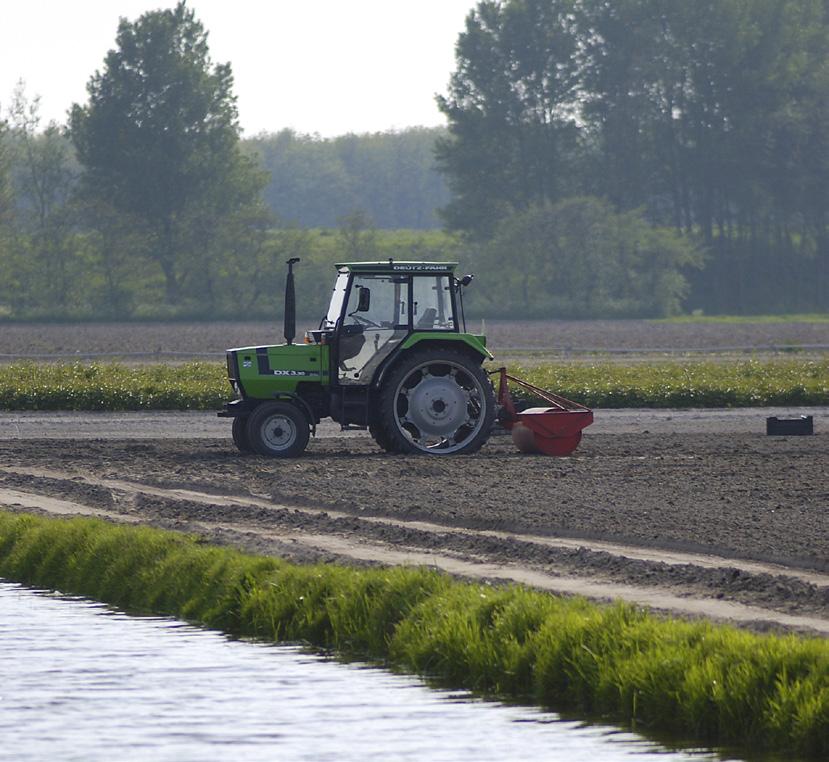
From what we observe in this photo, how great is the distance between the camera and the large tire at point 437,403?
20766 millimetres

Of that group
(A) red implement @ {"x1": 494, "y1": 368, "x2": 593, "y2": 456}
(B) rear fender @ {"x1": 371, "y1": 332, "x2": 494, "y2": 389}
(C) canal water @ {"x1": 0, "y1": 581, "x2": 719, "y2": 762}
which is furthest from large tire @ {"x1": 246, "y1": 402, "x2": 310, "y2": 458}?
(C) canal water @ {"x1": 0, "y1": 581, "x2": 719, "y2": 762}

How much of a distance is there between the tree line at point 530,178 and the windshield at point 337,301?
6314cm

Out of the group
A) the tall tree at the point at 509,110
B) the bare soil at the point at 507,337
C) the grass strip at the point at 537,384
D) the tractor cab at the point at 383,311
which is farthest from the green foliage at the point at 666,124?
the tractor cab at the point at 383,311

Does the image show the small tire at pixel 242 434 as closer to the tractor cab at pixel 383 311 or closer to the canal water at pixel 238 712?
the tractor cab at pixel 383 311

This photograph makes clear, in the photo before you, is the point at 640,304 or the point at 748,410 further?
the point at 640,304

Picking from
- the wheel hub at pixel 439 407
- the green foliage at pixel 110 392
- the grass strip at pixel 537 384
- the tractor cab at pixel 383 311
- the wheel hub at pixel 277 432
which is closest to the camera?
the tractor cab at pixel 383 311

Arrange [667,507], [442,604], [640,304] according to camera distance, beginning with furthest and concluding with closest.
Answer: [640,304]
[667,507]
[442,604]

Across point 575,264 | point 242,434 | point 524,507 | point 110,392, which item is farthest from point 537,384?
point 575,264

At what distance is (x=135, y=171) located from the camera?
92062mm

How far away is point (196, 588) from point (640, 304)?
3183 inches

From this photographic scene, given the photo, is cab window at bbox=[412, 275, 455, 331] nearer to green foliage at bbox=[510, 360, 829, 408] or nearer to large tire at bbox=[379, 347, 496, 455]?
large tire at bbox=[379, 347, 496, 455]

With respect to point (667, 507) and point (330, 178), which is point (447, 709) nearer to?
point (667, 507)

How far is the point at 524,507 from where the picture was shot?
53.0 feet

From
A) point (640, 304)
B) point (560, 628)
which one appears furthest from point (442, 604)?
point (640, 304)
